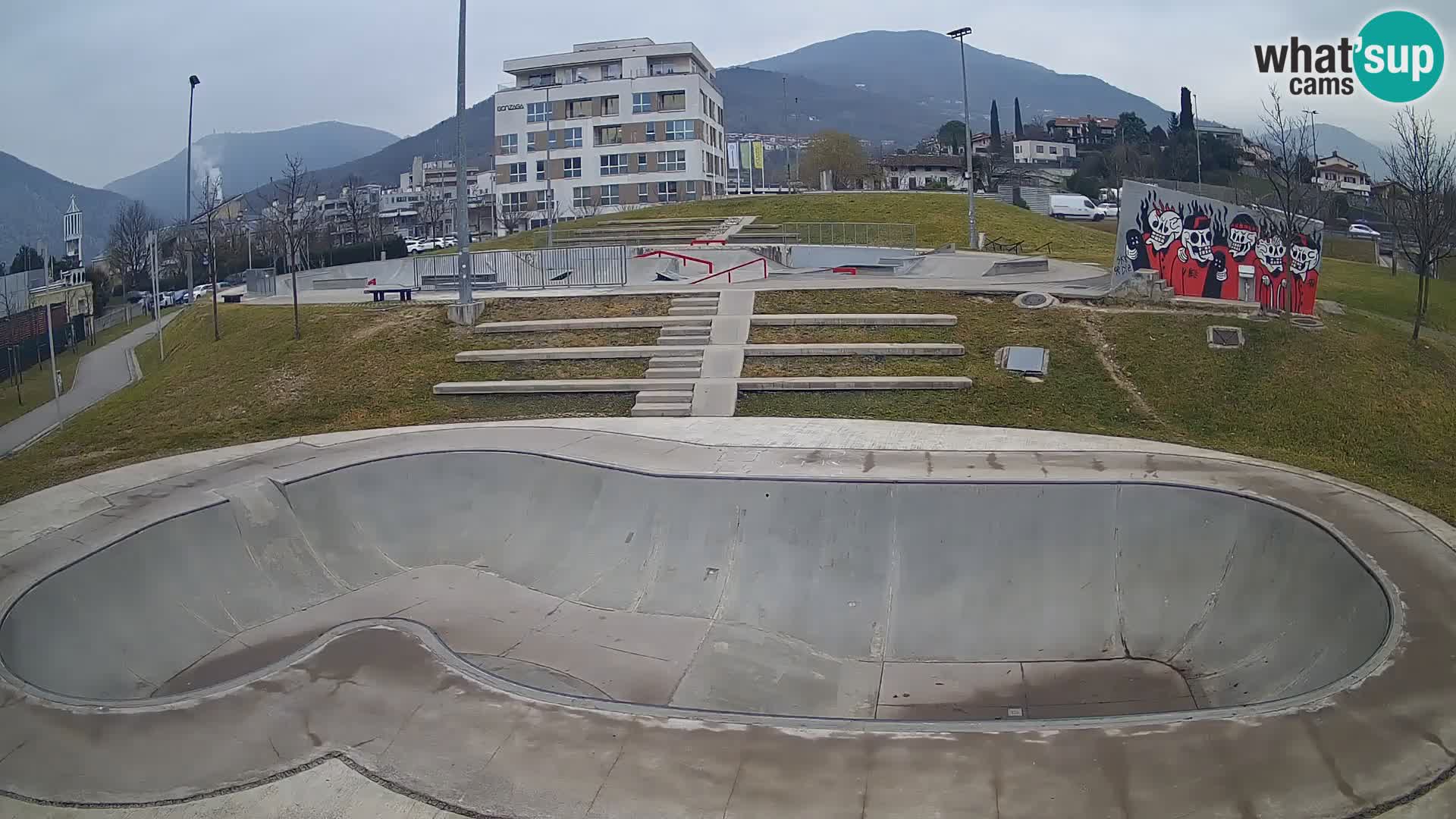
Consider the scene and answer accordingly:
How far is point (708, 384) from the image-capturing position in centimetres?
2158

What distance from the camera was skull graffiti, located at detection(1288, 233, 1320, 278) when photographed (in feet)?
76.4

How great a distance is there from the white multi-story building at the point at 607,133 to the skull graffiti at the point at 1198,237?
4849 centimetres

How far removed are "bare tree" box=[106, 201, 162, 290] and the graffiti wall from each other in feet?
168

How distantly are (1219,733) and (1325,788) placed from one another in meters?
0.88

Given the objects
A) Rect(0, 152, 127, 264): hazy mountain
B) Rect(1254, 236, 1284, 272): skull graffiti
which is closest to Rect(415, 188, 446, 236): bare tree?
Rect(0, 152, 127, 264): hazy mountain

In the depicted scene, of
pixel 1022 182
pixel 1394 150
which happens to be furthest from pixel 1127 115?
pixel 1394 150

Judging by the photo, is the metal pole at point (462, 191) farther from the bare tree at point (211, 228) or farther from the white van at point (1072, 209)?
the white van at point (1072, 209)

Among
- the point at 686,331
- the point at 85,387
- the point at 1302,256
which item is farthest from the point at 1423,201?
the point at 85,387

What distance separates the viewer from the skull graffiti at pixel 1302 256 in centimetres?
2328

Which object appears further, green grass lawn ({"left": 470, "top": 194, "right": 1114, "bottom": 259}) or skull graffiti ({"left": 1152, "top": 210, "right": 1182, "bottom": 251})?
green grass lawn ({"left": 470, "top": 194, "right": 1114, "bottom": 259})

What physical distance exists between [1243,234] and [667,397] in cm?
1564

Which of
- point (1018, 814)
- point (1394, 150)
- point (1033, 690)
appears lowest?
point (1033, 690)

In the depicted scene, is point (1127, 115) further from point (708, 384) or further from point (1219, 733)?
point (1219, 733)

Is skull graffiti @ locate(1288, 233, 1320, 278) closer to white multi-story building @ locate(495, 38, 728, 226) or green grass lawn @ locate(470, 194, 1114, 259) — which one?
green grass lawn @ locate(470, 194, 1114, 259)
